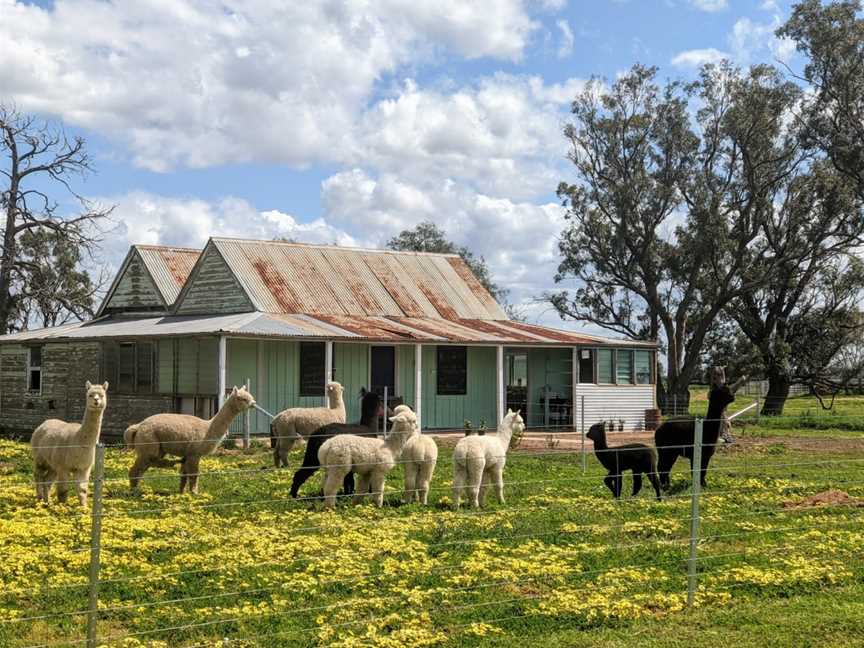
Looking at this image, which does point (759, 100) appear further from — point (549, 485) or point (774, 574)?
point (774, 574)

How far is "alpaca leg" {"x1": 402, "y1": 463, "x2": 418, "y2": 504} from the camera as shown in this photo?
1366cm

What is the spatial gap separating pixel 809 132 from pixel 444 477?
32.3 metres

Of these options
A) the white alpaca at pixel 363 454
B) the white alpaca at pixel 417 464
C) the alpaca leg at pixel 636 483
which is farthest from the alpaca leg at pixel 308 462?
the alpaca leg at pixel 636 483

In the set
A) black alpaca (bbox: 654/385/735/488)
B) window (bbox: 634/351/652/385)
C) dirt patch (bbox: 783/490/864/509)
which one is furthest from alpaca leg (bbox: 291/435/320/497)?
window (bbox: 634/351/652/385)

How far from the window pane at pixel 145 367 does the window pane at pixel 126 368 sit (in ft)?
1.05

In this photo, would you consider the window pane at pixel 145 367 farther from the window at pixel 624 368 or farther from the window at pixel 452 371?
the window at pixel 624 368

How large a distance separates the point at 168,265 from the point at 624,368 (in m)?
16.2

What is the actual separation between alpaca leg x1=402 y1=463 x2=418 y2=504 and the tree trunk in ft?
109

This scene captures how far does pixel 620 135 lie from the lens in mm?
48500

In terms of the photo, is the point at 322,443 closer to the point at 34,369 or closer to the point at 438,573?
the point at 438,573

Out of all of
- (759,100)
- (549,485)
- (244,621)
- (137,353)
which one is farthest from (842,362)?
(244,621)

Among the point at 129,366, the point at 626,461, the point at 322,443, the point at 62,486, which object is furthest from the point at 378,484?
the point at 129,366

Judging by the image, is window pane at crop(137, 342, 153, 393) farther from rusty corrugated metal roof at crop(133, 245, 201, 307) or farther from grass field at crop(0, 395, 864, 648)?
grass field at crop(0, 395, 864, 648)

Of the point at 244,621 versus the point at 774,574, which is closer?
the point at 244,621
